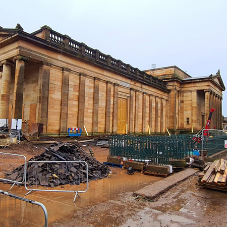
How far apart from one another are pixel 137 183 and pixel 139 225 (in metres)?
3.50

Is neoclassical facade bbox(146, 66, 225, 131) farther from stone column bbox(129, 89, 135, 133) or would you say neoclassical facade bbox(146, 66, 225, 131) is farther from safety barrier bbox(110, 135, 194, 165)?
safety barrier bbox(110, 135, 194, 165)

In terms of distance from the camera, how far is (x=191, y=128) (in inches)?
1399

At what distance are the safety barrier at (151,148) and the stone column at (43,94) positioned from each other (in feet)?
24.8

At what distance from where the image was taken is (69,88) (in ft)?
62.7

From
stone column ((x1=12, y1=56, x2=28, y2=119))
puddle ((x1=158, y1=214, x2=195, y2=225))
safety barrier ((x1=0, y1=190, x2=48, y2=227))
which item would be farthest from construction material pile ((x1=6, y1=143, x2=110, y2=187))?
stone column ((x1=12, y1=56, x2=28, y2=119))

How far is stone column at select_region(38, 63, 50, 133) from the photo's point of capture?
54.2ft

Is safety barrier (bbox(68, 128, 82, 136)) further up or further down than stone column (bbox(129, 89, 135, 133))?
further down

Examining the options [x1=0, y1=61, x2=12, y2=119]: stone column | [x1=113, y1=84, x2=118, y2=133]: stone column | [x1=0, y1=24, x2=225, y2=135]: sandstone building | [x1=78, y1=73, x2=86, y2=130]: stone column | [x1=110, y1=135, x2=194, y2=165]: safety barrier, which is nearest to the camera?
[x1=110, y1=135, x2=194, y2=165]: safety barrier

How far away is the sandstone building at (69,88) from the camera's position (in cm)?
1630

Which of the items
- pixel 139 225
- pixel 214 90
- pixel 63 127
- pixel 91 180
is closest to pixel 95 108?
pixel 63 127

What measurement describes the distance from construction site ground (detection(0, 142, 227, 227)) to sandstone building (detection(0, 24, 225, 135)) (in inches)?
434

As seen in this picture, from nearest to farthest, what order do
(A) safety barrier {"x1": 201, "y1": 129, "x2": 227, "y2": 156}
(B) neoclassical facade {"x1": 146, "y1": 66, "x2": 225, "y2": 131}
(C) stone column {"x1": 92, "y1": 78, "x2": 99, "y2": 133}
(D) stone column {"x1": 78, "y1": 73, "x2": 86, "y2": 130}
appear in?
(A) safety barrier {"x1": 201, "y1": 129, "x2": 227, "y2": 156} < (D) stone column {"x1": 78, "y1": 73, "x2": 86, "y2": 130} < (C) stone column {"x1": 92, "y1": 78, "x2": 99, "y2": 133} < (B) neoclassical facade {"x1": 146, "y1": 66, "x2": 225, "y2": 131}

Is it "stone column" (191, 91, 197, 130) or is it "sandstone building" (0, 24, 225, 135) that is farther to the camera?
"stone column" (191, 91, 197, 130)

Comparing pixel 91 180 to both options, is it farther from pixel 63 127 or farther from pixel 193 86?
pixel 193 86
